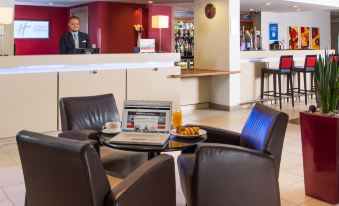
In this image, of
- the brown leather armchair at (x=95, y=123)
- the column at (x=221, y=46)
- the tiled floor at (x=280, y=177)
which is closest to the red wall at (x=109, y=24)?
the column at (x=221, y=46)

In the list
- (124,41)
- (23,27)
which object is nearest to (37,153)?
(124,41)

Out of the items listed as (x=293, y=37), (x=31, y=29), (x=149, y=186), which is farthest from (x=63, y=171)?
(x=293, y=37)

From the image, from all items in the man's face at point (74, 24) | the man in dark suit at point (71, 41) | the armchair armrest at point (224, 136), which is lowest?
the armchair armrest at point (224, 136)

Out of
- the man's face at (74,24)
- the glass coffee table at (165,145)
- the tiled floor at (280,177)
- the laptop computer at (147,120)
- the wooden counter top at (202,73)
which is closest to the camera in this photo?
the glass coffee table at (165,145)

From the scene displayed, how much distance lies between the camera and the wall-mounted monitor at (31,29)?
1188 cm

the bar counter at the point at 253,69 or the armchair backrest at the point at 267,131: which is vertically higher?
the bar counter at the point at 253,69

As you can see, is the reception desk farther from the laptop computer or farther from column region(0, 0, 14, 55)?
the laptop computer

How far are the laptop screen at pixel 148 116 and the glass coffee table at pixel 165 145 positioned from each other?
4.6 inches

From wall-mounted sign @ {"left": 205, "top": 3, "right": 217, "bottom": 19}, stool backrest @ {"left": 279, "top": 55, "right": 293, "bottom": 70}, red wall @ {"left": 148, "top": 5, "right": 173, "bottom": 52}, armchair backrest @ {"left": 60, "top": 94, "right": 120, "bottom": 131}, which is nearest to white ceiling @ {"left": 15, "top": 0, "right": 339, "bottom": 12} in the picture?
red wall @ {"left": 148, "top": 5, "right": 173, "bottom": 52}

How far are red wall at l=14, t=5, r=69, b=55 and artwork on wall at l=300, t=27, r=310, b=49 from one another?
8329 mm

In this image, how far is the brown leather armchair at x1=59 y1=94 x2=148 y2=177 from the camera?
3135 millimetres

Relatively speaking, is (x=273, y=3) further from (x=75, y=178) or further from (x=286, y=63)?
(x=75, y=178)

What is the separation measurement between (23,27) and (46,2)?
125cm

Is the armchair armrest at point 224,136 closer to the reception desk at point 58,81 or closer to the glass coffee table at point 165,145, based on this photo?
the glass coffee table at point 165,145
